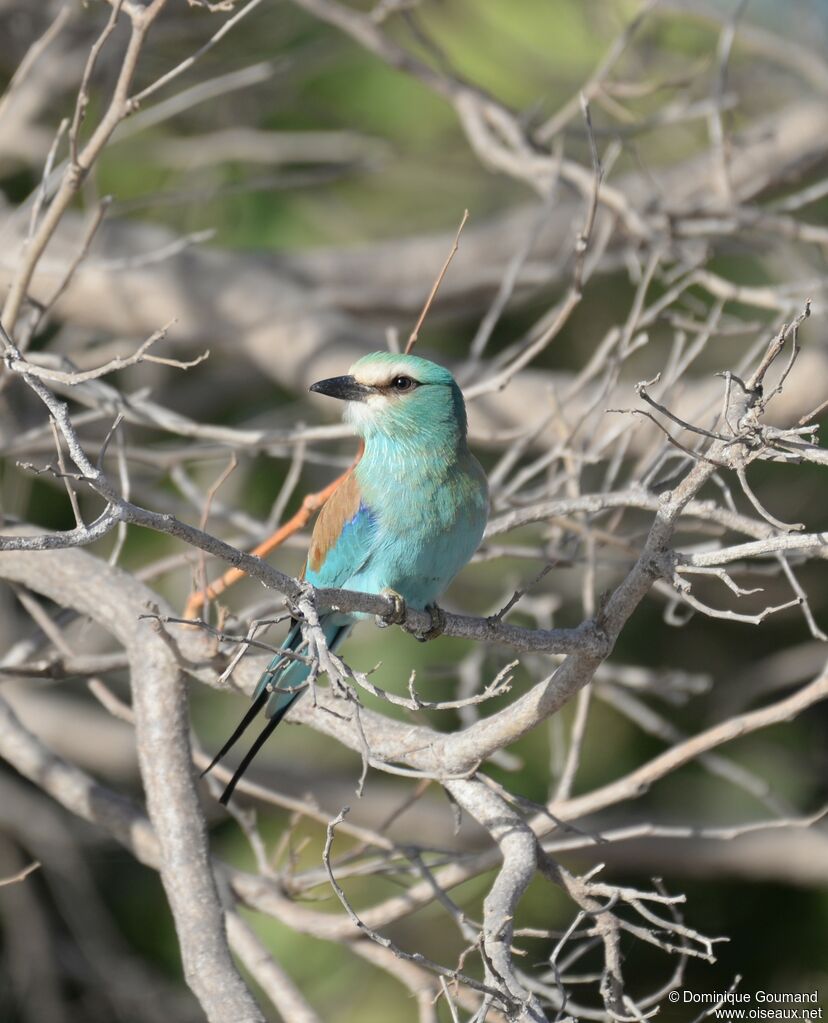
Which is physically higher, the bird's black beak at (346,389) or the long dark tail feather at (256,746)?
the bird's black beak at (346,389)

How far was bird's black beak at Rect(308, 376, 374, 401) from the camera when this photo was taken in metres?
3.11

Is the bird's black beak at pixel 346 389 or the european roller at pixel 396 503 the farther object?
the bird's black beak at pixel 346 389

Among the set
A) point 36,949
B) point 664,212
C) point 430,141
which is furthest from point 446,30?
point 36,949

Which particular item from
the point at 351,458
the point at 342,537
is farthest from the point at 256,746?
the point at 351,458

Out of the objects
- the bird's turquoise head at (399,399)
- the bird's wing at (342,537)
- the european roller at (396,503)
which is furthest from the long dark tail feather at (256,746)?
the bird's turquoise head at (399,399)

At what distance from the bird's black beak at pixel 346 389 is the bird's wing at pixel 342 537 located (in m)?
0.20

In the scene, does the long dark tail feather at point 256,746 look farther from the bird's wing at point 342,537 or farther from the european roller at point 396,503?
the bird's wing at point 342,537

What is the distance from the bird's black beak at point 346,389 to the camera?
10.2ft

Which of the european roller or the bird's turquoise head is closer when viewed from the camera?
the european roller

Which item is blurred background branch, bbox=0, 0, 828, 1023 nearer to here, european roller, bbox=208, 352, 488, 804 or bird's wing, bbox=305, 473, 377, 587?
european roller, bbox=208, 352, 488, 804

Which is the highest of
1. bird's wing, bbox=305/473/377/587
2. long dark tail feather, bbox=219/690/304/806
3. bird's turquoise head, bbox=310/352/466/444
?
bird's turquoise head, bbox=310/352/466/444

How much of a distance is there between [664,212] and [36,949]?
383cm

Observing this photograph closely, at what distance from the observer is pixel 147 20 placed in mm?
2674

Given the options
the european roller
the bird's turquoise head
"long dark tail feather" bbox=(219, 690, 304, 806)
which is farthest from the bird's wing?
"long dark tail feather" bbox=(219, 690, 304, 806)
